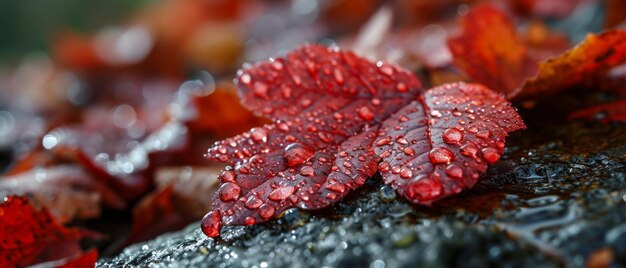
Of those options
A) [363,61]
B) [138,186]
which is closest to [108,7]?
[138,186]

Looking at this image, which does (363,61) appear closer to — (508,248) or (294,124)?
(294,124)

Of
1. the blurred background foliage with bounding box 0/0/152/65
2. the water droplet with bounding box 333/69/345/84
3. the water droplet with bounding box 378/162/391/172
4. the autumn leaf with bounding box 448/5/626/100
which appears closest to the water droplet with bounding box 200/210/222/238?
the water droplet with bounding box 378/162/391/172

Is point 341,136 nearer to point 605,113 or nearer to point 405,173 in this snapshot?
point 405,173

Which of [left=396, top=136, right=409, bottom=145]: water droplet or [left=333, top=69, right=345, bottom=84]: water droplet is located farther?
[left=333, top=69, right=345, bottom=84]: water droplet

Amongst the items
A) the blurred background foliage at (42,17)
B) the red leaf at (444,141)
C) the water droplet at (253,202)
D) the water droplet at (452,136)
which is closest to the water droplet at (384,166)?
the red leaf at (444,141)

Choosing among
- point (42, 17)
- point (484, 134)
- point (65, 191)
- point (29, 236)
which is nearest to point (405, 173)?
point (484, 134)

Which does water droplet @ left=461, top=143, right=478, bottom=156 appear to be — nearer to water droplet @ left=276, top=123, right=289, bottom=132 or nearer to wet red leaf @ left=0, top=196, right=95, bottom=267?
water droplet @ left=276, top=123, right=289, bottom=132

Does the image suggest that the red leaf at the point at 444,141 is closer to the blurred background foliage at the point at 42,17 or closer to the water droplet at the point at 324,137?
the water droplet at the point at 324,137
